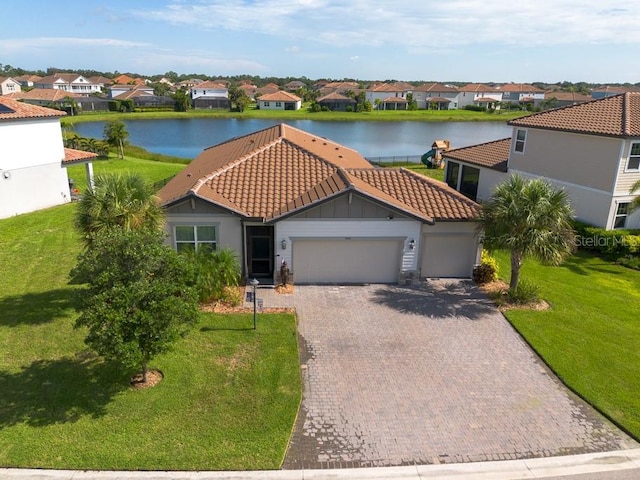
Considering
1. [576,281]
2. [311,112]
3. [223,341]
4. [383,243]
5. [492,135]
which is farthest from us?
[311,112]

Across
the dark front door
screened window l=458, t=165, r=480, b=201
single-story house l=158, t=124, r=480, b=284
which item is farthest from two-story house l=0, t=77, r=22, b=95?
the dark front door

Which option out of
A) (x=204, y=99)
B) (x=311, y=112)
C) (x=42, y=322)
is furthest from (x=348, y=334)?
(x=204, y=99)

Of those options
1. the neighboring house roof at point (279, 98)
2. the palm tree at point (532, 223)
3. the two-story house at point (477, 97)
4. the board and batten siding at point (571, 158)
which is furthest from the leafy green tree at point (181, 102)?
the palm tree at point (532, 223)

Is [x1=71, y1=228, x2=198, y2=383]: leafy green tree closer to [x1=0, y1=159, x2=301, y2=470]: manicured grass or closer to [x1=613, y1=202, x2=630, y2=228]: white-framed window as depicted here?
[x1=0, y1=159, x2=301, y2=470]: manicured grass

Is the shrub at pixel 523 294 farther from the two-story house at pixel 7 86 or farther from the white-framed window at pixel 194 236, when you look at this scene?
the two-story house at pixel 7 86

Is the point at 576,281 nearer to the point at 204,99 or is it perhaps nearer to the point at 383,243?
the point at 383,243
